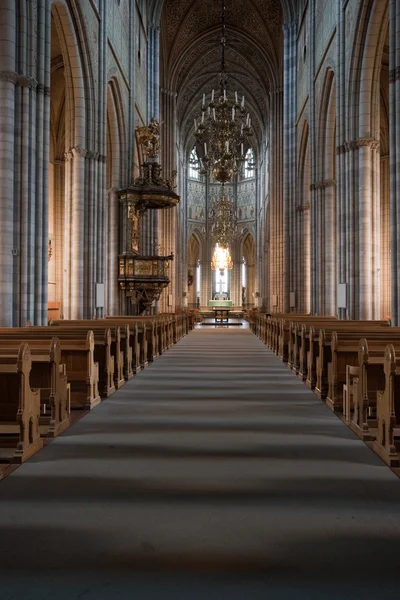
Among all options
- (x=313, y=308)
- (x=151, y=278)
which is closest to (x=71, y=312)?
(x=151, y=278)

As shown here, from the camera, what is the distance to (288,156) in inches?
1130

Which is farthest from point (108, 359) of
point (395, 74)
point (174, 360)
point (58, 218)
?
point (58, 218)

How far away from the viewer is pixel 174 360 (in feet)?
42.7

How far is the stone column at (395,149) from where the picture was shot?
38.5 ft

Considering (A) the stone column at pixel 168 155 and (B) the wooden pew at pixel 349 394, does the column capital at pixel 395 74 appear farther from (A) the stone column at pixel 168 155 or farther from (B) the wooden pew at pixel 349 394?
(A) the stone column at pixel 168 155

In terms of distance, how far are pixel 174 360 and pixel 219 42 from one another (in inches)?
1244

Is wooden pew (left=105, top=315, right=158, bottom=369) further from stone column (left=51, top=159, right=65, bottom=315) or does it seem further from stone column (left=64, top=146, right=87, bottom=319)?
stone column (left=51, top=159, right=65, bottom=315)

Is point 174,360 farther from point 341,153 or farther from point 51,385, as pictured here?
point 341,153

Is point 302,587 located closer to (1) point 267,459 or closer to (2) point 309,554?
(2) point 309,554

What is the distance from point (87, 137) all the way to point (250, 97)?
99.8 feet

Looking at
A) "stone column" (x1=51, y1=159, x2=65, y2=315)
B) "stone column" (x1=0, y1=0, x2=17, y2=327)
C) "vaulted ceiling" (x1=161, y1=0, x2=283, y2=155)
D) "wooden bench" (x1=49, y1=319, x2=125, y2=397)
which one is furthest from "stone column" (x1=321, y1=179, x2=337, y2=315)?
"vaulted ceiling" (x1=161, y1=0, x2=283, y2=155)

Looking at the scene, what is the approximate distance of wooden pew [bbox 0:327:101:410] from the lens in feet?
23.4

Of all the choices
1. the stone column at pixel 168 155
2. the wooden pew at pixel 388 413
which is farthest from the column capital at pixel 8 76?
the stone column at pixel 168 155

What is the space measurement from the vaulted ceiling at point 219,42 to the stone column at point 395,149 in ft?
74.3
